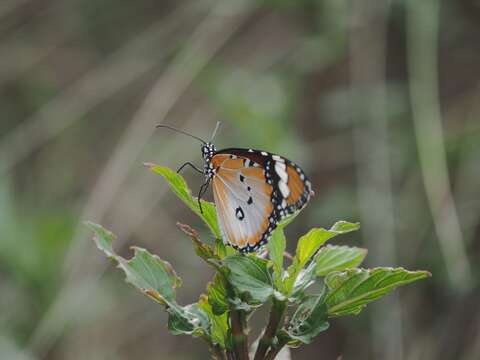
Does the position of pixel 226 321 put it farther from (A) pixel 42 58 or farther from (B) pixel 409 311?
(A) pixel 42 58

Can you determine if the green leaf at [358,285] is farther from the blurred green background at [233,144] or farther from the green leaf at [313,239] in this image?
the blurred green background at [233,144]

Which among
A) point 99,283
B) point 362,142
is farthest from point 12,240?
point 362,142

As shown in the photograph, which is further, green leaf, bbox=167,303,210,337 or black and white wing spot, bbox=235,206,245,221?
black and white wing spot, bbox=235,206,245,221

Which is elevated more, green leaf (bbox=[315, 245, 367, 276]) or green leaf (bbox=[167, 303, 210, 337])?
green leaf (bbox=[315, 245, 367, 276])

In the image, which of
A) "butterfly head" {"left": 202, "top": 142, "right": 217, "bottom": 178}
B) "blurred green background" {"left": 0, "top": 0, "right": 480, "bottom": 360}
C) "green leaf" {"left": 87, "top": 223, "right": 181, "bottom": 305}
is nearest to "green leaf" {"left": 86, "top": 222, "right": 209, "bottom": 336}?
"green leaf" {"left": 87, "top": 223, "right": 181, "bottom": 305}

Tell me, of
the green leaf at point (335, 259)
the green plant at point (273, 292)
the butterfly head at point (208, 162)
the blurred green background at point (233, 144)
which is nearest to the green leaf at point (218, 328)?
the green plant at point (273, 292)

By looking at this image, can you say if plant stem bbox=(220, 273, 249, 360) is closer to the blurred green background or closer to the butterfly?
the butterfly
